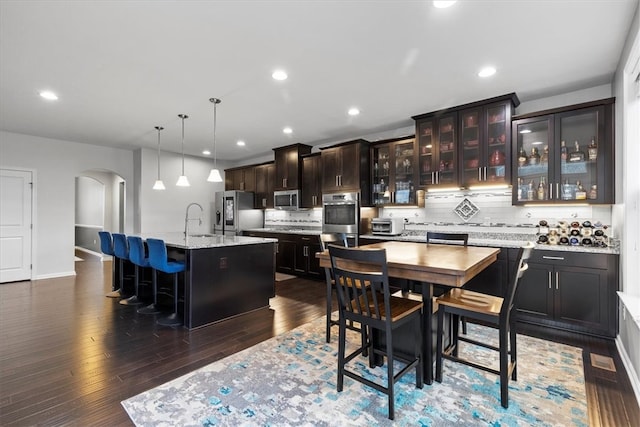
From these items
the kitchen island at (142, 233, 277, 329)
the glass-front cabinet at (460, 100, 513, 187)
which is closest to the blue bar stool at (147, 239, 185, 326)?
the kitchen island at (142, 233, 277, 329)

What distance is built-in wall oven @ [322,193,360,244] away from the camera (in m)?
5.26

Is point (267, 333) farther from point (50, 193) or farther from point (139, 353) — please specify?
point (50, 193)

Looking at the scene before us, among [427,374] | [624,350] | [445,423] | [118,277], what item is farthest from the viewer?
[118,277]

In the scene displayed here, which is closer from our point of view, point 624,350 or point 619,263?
point 624,350

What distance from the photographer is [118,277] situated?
492 centimetres

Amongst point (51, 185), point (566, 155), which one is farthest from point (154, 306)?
point (566, 155)

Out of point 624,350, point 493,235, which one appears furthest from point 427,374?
point 493,235

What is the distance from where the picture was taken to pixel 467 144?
410 cm

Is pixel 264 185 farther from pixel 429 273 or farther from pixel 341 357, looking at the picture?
pixel 429 273

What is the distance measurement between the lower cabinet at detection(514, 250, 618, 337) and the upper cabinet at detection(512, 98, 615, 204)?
685mm

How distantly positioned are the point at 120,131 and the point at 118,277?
8.21 feet

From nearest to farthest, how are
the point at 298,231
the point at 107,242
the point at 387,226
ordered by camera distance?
1. the point at 107,242
2. the point at 387,226
3. the point at 298,231

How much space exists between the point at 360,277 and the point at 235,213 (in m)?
5.63

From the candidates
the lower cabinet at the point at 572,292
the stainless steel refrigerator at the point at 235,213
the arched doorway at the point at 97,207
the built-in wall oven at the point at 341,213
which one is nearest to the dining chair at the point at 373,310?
the lower cabinet at the point at 572,292
